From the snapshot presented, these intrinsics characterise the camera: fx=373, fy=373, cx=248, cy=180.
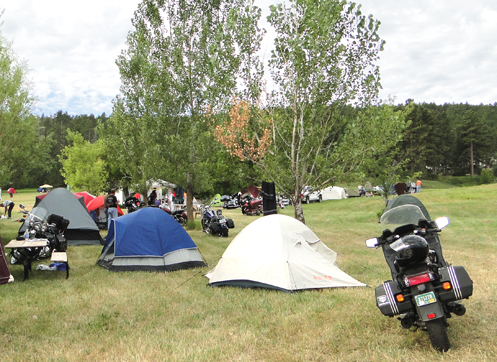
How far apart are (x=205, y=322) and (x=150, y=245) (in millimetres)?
4339

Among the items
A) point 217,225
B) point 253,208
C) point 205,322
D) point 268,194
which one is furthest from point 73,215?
point 253,208

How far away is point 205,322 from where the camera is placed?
5.28 m

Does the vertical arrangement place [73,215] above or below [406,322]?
above

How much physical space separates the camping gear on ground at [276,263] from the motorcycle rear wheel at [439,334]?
3.01 m

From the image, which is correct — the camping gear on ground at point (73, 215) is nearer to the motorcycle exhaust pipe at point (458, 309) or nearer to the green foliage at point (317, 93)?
the green foliage at point (317, 93)

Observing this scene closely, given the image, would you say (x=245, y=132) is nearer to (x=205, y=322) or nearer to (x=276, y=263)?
(x=276, y=263)

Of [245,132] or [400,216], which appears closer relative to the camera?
[245,132]

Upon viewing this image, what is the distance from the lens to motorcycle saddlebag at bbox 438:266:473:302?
12.0 ft

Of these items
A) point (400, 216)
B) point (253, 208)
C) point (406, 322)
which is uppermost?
point (406, 322)

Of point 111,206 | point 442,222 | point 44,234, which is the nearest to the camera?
point 442,222

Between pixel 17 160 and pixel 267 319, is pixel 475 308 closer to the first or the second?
pixel 267 319

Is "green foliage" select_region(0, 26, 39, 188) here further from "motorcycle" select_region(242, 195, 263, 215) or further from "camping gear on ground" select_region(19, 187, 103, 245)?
"motorcycle" select_region(242, 195, 263, 215)

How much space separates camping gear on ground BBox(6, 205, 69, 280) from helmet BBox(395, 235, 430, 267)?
759 cm

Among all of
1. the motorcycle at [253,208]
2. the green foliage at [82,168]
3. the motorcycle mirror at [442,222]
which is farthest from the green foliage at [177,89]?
the green foliage at [82,168]
